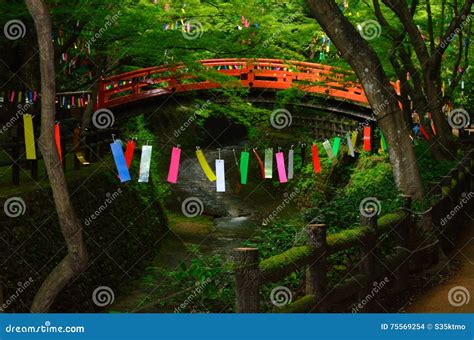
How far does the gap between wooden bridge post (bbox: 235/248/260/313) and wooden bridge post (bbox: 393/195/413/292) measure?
4.92m

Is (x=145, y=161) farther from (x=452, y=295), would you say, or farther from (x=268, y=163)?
(x=452, y=295)

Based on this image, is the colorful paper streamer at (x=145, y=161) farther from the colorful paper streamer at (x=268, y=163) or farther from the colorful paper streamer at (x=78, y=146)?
the colorful paper streamer at (x=78, y=146)

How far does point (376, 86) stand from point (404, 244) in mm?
2890

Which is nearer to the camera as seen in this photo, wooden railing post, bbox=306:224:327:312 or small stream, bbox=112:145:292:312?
wooden railing post, bbox=306:224:327:312

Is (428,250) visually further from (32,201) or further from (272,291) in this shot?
(32,201)

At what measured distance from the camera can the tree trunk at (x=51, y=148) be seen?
33.4ft

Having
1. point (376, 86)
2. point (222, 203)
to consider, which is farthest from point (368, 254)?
point (222, 203)

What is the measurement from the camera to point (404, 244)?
11672mm

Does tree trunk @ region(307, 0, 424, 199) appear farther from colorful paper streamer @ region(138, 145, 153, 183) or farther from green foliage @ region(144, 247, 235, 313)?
green foliage @ region(144, 247, 235, 313)

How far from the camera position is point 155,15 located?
795 inches

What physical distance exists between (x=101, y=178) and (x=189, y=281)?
1138 cm

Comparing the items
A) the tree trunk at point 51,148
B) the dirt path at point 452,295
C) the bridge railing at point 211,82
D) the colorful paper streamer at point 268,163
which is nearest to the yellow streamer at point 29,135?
the tree trunk at point 51,148

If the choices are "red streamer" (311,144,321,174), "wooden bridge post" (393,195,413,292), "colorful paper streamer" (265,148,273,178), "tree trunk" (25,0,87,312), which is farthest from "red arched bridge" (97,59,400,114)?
"tree trunk" (25,0,87,312)

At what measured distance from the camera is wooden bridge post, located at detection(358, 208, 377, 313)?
9875mm
